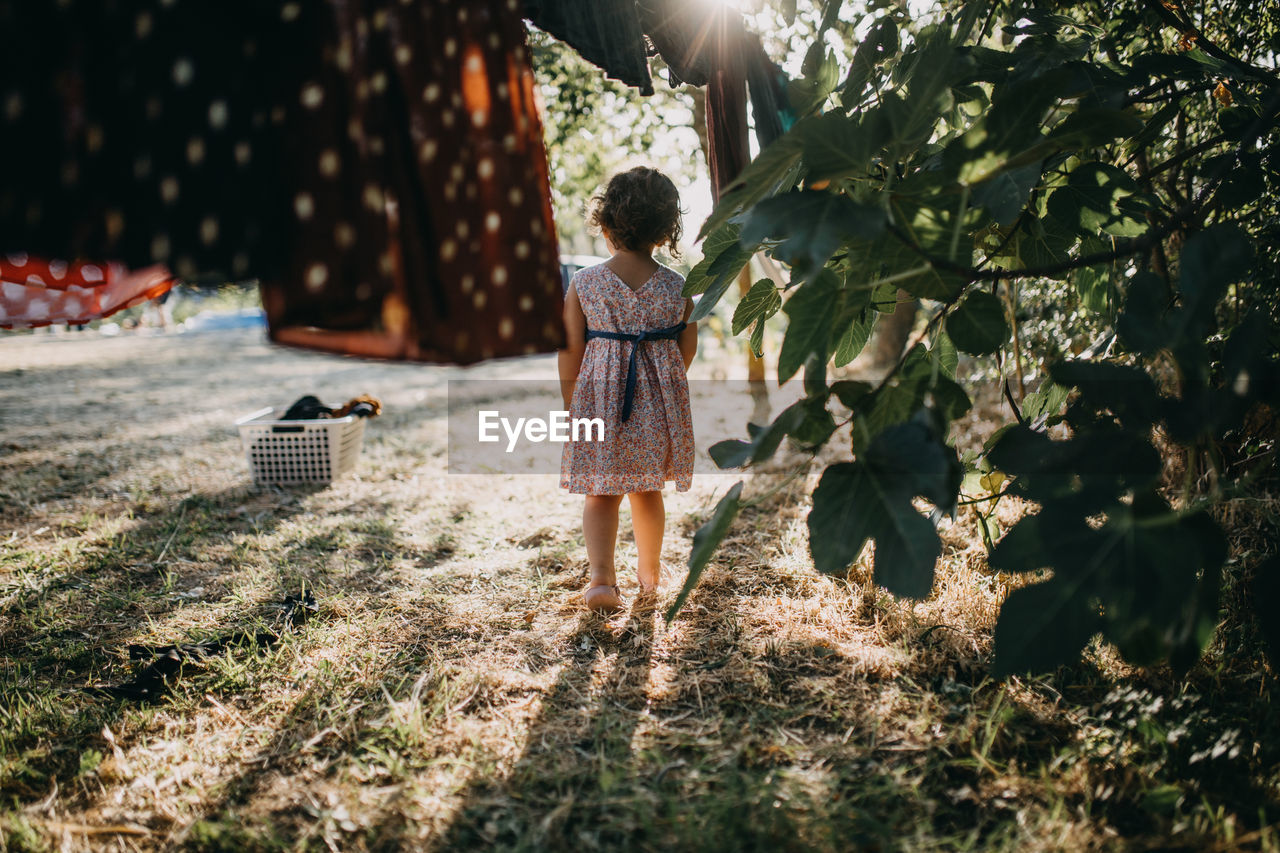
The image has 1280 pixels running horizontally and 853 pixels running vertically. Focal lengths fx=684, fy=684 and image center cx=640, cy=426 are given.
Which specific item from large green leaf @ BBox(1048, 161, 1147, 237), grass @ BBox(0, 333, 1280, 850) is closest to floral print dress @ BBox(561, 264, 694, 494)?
grass @ BBox(0, 333, 1280, 850)

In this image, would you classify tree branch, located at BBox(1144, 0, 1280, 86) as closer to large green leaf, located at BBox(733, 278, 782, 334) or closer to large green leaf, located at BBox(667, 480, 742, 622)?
large green leaf, located at BBox(733, 278, 782, 334)

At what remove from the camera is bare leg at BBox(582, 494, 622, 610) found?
198cm

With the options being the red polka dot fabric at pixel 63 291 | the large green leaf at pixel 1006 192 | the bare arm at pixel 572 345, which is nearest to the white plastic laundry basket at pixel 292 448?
the red polka dot fabric at pixel 63 291

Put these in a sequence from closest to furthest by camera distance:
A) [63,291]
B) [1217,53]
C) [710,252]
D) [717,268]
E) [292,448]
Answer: [717,268], [710,252], [1217,53], [63,291], [292,448]

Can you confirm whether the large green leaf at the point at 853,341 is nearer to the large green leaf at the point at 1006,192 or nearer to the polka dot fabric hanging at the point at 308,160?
the large green leaf at the point at 1006,192

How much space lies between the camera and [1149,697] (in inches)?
53.1

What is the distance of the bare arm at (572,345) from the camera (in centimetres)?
208

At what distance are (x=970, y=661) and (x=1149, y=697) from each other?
0.33 m

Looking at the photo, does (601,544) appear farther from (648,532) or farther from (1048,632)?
(1048,632)

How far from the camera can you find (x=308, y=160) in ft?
3.26

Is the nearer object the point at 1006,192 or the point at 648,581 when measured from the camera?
the point at 1006,192

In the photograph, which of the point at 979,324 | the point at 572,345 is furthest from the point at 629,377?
the point at 979,324

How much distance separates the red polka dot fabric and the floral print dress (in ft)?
3.97

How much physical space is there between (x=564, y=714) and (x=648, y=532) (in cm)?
70
